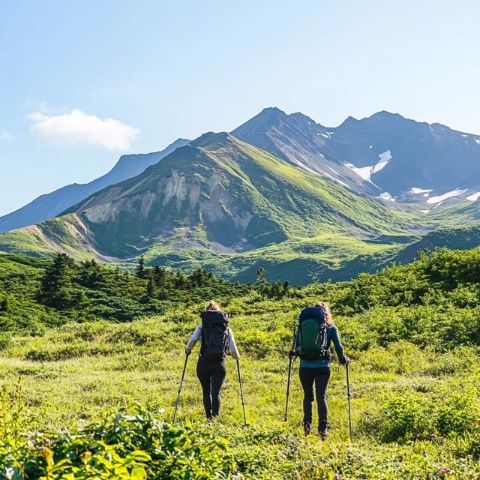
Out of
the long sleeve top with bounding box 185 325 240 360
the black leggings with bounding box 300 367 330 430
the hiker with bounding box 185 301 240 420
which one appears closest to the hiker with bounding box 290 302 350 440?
the black leggings with bounding box 300 367 330 430

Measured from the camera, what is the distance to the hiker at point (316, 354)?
1206cm

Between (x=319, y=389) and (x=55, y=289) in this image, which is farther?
(x=55, y=289)

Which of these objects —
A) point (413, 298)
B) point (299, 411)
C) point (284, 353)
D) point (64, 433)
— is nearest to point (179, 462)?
point (64, 433)

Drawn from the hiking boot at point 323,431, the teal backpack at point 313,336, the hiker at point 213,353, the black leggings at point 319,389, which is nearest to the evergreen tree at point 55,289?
the hiker at point 213,353

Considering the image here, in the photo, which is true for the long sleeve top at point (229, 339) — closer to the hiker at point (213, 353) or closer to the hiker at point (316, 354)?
the hiker at point (213, 353)

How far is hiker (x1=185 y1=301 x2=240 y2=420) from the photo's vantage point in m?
13.0

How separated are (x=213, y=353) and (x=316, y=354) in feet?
8.07

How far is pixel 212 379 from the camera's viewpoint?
1316 centimetres

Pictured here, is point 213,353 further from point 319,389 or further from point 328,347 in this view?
point 328,347

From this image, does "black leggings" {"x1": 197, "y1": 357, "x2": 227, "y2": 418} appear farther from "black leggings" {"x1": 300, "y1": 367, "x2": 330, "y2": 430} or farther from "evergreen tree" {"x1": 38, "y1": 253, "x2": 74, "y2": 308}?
"evergreen tree" {"x1": 38, "y1": 253, "x2": 74, "y2": 308}

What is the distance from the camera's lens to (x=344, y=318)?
97.3ft

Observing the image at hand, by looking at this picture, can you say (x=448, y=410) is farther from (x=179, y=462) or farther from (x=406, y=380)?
(x=179, y=462)

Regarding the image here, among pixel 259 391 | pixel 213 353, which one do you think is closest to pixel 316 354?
pixel 213 353

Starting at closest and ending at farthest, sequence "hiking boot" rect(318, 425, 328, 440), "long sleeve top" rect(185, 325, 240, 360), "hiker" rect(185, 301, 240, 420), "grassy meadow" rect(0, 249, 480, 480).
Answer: "grassy meadow" rect(0, 249, 480, 480), "hiking boot" rect(318, 425, 328, 440), "hiker" rect(185, 301, 240, 420), "long sleeve top" rect(185, 325, 240, 360)
